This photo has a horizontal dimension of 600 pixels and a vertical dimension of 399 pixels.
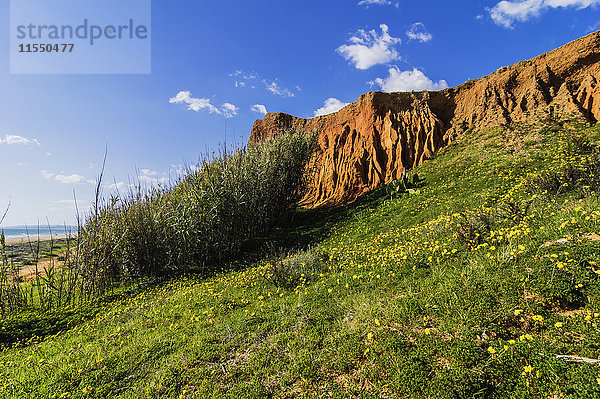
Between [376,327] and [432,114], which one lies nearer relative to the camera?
[376,327]

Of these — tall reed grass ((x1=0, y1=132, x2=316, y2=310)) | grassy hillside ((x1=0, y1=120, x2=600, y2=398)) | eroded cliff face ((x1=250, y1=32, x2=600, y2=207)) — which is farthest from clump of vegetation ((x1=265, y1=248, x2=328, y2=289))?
eroded cliff face ((x1=250, y1=32, x2=600, y2=207))

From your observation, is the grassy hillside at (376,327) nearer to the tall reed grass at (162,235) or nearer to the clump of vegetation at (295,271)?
the clump of vegetation at (295,271)

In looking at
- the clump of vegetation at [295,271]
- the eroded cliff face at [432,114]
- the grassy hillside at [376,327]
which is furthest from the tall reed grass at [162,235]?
the eroded cliff face at [432,114]

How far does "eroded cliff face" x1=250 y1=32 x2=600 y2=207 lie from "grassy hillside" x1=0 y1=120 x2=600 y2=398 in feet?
48.6

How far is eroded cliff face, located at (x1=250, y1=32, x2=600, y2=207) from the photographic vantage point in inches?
740

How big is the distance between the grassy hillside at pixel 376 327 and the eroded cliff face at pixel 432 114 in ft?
48.6

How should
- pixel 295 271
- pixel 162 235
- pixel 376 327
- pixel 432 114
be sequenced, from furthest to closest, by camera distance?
pixel 432 114 < pixel 162 235 < pixel 295 271 < pixel 376 327

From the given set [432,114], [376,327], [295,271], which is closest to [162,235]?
[295,271]

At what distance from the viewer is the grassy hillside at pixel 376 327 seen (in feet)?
9.53

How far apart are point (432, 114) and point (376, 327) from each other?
82.6 feet

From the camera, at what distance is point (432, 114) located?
24141 mm

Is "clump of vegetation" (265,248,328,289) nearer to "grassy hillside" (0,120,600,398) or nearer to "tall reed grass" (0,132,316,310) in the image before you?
"grassy hillside" (0,120,600,398)

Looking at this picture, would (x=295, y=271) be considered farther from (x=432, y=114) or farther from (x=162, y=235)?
(x=432, y=114)

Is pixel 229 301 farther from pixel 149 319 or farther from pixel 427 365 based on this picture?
A: pixel 427 365
